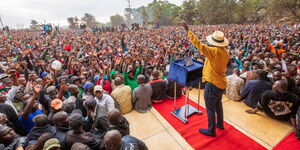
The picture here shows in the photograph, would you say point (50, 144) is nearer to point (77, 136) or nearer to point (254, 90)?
point (77, 136)

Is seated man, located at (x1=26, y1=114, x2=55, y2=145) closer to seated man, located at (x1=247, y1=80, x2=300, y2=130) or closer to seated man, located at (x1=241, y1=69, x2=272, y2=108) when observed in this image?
seated man, located at (x1=247, y1=80, x2=300, y2=130)

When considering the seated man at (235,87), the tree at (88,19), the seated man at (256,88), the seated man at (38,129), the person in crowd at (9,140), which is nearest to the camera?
the person in crowd at (9,140)

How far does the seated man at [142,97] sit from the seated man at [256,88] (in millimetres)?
2511

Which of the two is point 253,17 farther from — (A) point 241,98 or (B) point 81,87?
(B) point 81,87

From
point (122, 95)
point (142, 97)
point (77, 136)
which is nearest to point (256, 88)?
point (142, 97)

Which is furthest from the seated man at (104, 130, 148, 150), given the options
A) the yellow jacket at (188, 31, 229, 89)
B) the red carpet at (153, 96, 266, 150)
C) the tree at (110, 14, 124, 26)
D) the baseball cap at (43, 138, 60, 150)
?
the tree at (110, 14, 124, 26)

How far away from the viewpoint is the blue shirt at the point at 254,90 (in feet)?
11.9

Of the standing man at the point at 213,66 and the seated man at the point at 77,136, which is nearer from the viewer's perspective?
the seated man at the point at 77,136

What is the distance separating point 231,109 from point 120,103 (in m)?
2.93

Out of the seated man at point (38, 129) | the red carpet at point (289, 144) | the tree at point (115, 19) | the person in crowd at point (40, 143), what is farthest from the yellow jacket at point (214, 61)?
the tree at point (115, 19)

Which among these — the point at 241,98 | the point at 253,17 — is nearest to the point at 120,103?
the point at 241,98

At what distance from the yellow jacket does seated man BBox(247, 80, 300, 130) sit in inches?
52.0

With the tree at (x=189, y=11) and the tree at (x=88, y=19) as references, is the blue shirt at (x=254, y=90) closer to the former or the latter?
the tree at (x=189, y=11)

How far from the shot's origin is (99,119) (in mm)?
2916
